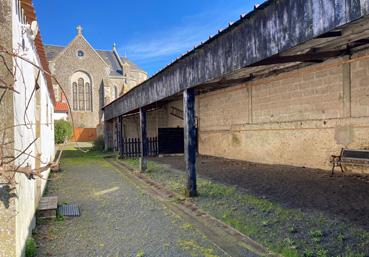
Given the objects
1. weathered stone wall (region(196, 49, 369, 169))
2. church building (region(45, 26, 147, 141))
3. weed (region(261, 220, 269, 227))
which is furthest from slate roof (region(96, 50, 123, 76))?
weed (region(261, 220, 269, 227))

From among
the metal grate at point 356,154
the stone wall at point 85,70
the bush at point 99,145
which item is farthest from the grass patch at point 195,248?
the stone wall at point 85,70

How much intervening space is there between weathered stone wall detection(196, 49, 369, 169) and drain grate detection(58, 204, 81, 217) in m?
7.35

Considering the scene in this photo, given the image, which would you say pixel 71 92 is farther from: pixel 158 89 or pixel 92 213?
pixel 92 213

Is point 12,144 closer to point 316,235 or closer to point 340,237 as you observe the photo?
point 316,235

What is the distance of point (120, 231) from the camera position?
5.57 meters

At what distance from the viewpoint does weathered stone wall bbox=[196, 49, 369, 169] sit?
936 centimetres

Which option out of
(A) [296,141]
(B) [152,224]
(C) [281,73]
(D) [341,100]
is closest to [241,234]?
(B) [152,224]

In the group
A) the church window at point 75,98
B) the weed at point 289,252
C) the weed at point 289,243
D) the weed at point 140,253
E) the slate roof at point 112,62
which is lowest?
the weed at point 140,253

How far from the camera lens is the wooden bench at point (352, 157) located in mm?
8727

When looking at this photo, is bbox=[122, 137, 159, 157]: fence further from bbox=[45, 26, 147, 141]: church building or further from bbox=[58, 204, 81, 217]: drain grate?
bbox=[45, 26, 147, 141]: church building

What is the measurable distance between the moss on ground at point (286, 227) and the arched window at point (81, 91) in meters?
42.3

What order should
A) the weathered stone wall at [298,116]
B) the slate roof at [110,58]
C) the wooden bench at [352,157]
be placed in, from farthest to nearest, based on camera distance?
the slate roof at [110,58] → the weathered stone wall at [298,116] → the wooden bench at [352,157]

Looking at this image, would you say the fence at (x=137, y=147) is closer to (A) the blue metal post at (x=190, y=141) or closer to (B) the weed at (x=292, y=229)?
(A) the blue metal post at (x=190, y=141)

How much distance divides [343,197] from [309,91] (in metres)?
4.97
